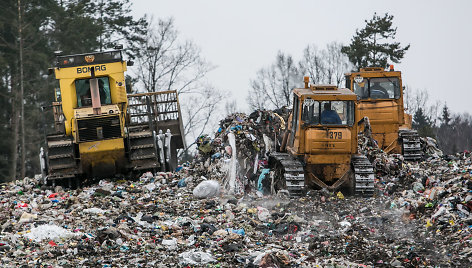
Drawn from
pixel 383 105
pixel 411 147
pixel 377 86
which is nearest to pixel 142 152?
pixel 383 105

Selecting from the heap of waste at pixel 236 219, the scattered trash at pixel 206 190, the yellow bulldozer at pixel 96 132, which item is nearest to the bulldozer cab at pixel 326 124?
the heap of waste at pixel 236 219

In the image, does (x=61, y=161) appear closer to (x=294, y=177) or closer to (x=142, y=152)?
(x=142, y=152)

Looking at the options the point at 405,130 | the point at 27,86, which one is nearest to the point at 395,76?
the point at 405,130

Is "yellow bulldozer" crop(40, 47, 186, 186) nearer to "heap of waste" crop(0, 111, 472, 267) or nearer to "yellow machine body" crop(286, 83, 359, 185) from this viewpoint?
"heap of waste" crop(0, 111, 472, 267)

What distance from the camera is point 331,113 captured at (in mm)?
12047

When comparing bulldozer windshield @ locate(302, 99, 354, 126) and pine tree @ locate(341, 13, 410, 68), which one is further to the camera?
pine tree @ locate(341, 13, 410, 68)

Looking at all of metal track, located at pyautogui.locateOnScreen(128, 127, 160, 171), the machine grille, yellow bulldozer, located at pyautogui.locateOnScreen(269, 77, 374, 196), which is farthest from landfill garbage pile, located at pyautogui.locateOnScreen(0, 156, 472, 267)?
the machine grille

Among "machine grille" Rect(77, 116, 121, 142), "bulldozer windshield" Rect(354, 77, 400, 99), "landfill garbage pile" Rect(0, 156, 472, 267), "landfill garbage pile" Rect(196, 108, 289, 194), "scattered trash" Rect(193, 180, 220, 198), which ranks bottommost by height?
"landfill garbage pile" Rect(0, 156, 472, 267)

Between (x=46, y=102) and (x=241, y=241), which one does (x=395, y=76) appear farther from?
(x=46, y=102)

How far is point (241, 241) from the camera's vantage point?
30.0 ft

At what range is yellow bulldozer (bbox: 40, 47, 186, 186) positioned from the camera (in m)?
13.6

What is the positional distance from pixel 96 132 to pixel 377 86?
23.0ft

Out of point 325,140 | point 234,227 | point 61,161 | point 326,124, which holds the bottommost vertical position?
point 234,227

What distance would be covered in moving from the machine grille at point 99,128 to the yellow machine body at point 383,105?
6007 millimetres
